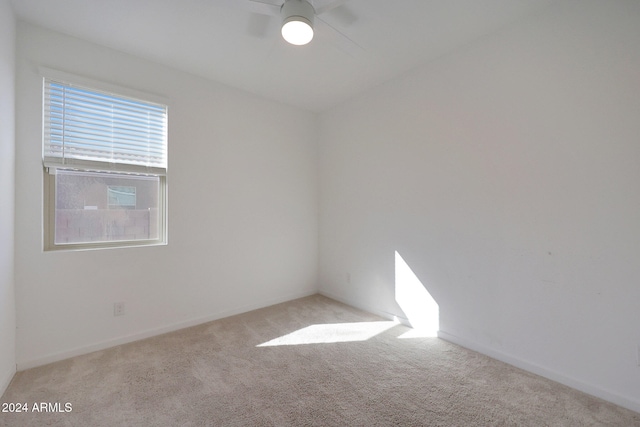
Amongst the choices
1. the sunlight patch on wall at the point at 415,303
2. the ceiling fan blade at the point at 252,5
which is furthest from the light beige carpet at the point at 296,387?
the ceiling fan blade at the point at 252,5

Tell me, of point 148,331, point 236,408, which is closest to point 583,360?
point 236,408

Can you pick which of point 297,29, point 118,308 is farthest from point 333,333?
point 297,29

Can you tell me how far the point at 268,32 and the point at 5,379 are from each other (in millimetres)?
3210

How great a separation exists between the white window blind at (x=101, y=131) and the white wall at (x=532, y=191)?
2.46m

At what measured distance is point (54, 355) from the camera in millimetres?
2180

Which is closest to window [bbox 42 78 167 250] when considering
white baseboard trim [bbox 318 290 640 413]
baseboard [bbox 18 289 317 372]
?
baseboard [bbox 18 289 317 372]

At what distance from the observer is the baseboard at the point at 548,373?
5.65 ft

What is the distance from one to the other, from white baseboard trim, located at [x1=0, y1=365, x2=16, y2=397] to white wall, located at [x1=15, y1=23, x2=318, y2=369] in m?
0.11

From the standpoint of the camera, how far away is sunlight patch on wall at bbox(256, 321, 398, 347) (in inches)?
101

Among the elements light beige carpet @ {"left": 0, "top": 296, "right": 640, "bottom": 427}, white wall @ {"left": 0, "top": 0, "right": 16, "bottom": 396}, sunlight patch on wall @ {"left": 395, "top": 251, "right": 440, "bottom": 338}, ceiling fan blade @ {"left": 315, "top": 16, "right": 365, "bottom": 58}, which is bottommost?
light beige carpet @ {"left": 0, "top": 296, "right": 640, "bottom": 427}

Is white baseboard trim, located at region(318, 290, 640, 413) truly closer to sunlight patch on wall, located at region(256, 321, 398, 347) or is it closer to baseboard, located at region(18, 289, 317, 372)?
sunlight patch on wall, located at region(256, 321, 398, 347)

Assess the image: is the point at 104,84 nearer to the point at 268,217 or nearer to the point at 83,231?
the point at 83,231

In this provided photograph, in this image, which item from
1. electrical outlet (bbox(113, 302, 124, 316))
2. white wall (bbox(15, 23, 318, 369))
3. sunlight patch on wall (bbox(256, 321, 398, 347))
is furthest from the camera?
sunlight patch on wall (bbox(256, 321, 398, 347))

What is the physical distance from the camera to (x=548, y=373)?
6.59 feet
